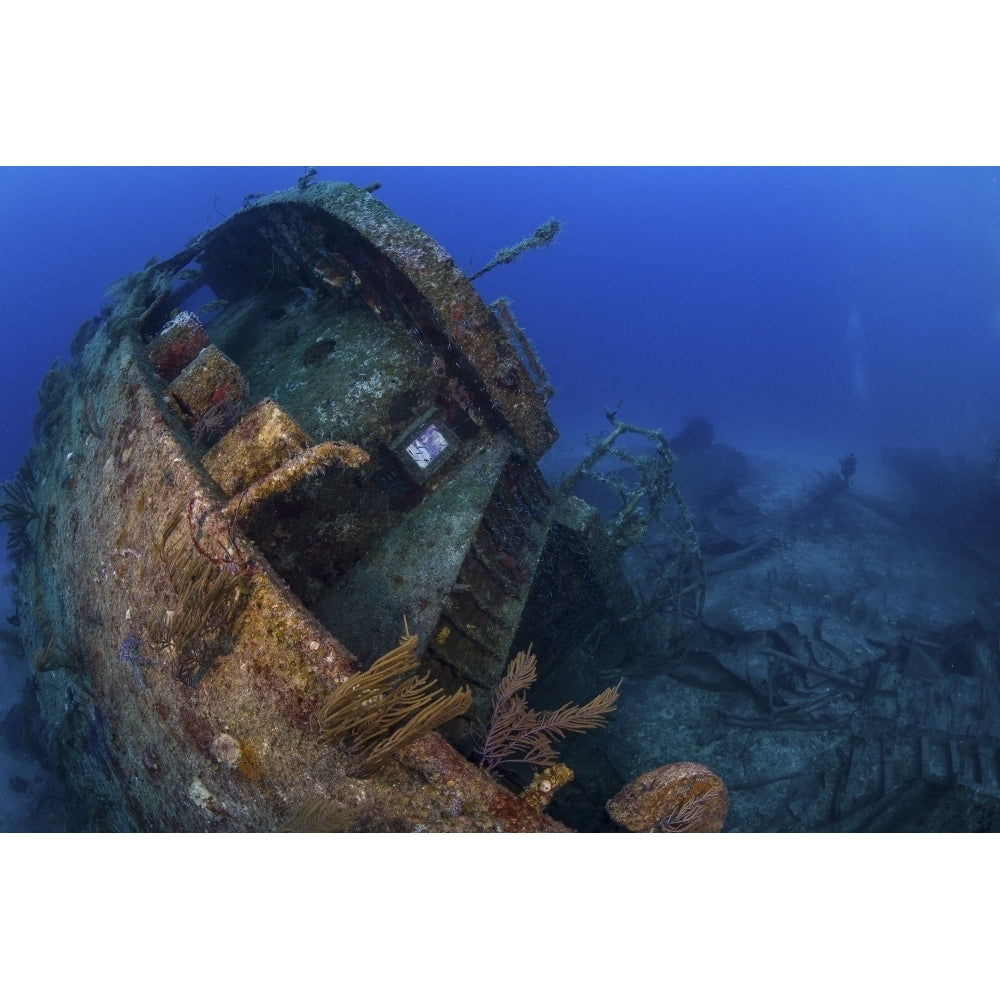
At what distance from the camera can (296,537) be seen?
3762 millimetres

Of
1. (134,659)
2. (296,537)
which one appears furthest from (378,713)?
(296,537)

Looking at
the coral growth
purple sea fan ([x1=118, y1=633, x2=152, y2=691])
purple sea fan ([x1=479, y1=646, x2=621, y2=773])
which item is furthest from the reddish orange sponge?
purple sea fan ([x1=118, y1=633, x2=152, y2=691])

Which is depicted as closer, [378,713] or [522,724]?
[378,713]

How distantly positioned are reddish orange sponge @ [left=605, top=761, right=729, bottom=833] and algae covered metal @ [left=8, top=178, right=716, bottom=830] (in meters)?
0.46

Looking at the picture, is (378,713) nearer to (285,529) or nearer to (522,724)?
(522,724)

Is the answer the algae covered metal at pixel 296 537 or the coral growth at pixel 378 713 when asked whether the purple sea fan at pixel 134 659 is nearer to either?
the algae covered metal at pixel 296 537

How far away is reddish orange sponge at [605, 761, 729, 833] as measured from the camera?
2.69m

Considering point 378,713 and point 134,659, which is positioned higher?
point 378,713

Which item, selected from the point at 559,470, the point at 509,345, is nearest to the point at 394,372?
the point at 509,345

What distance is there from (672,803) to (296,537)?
9.24 feet

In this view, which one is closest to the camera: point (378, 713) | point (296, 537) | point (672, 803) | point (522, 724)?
point (378, 713)

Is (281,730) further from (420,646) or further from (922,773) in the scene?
(922,773)

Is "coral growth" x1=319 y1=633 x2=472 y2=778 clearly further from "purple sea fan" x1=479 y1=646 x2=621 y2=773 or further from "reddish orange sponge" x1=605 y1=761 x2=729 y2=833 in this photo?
"reddish orange sponge" x1=605 y1=761 x2=729 y2=833

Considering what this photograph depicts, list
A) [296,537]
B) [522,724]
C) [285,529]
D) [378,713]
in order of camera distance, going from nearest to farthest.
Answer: [378,713]
[522,724]
[285,529]
[296,537]
